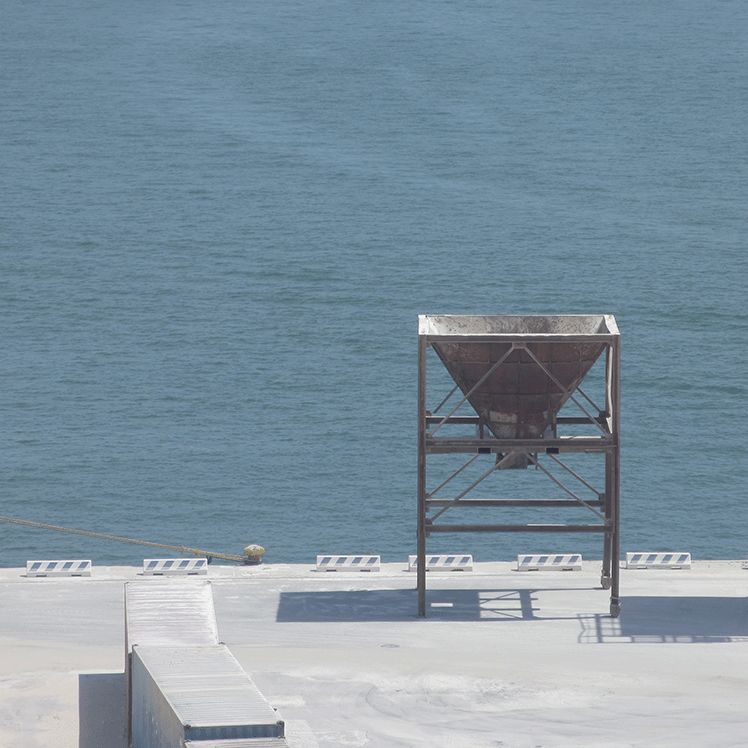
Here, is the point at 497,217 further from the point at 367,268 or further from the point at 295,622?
the point at 295,622

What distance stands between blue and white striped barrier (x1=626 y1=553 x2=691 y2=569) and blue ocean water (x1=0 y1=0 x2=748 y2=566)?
33.7 m

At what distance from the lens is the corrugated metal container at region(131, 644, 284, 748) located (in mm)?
24094

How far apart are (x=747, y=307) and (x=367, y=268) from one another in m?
39.6

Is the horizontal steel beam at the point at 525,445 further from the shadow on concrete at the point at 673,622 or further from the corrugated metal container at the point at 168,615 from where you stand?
the corrugated metal container at the point at 168,615

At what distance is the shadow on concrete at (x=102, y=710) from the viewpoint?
98.6 feet

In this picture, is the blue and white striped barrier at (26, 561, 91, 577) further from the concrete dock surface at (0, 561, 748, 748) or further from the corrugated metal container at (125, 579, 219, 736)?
the corrugated metal container at (125, 579, 219, 736)

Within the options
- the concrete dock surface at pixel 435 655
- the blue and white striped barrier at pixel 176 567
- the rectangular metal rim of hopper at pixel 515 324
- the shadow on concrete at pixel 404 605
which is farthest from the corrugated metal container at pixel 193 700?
the rectangular metal rim of hopper at pixel 515 324

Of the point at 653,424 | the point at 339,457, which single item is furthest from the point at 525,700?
the point at 653,424

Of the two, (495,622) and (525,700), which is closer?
(525,700)

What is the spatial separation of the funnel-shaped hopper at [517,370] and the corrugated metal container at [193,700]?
38.2ft

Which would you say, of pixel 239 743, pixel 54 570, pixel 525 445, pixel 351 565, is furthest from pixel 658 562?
pixel 239 743

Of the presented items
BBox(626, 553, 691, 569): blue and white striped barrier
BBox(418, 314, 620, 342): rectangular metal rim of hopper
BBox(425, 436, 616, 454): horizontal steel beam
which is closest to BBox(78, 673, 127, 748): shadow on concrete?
BBox(425, 436, 616, 454): horizontal steel beam

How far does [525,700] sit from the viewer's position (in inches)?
1224

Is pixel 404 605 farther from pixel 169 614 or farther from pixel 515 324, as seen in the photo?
pixel 515 324
